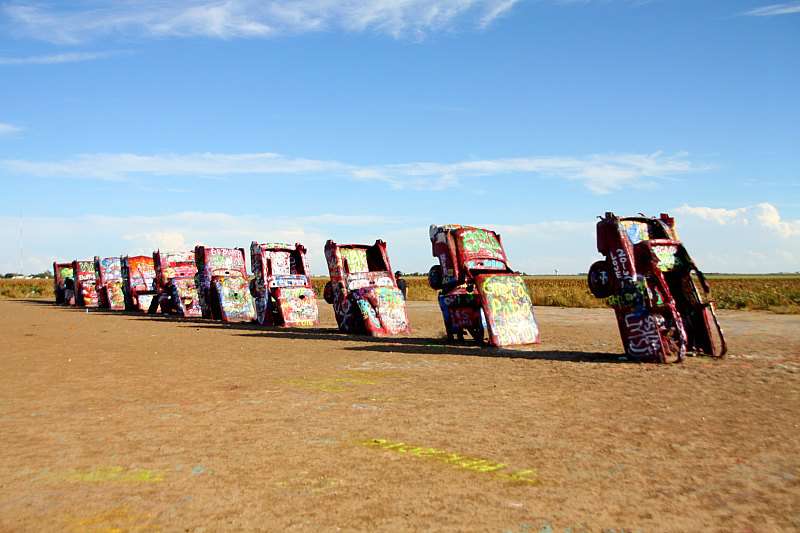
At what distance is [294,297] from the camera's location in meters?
20.2

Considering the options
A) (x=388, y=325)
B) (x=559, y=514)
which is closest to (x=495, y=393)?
(x=559, y=514)

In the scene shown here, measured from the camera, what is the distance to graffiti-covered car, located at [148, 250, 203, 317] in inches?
1017

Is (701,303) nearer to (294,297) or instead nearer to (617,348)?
(617,348)

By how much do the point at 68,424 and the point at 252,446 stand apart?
2.02 m

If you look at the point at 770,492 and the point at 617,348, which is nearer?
the point at 770,492

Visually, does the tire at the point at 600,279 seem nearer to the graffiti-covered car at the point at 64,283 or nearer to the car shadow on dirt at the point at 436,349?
the car shadow on dirt at the point at 436,349

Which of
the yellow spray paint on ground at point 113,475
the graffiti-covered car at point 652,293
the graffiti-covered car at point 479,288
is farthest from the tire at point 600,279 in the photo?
the yellow spray paint on ground at point 113,475

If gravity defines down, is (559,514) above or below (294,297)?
below

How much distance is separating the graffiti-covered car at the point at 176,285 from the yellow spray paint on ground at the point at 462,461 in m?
20.8

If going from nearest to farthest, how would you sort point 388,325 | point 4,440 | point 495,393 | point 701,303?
point 4,440, point 495,393, point 701,303, point 388,325

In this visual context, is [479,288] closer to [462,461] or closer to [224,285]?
[462,461]

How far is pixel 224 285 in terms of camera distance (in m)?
23.4

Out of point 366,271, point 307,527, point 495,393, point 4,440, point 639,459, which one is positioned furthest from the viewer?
point 366,271

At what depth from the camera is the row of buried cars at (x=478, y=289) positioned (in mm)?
11453
